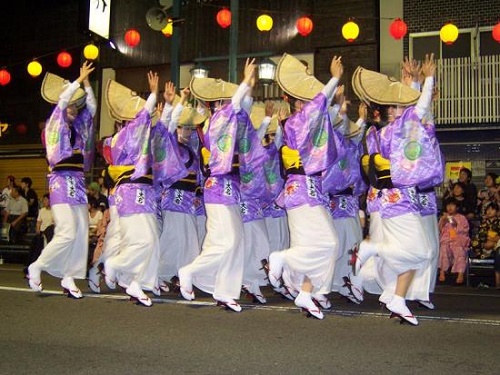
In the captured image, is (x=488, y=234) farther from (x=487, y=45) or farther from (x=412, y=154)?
(x=487, y=45)

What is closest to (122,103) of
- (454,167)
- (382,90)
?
(382,90)

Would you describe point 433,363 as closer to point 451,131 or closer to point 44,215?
point 44,215

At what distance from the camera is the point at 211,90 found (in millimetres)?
6324

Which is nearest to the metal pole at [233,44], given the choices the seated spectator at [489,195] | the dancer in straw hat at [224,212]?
the seated spectator at [489,195]

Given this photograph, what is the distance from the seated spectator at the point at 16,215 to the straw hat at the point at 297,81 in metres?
8.93

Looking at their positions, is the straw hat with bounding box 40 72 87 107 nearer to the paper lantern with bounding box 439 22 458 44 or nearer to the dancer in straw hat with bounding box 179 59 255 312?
the dancer in straw hat with bounding box 179 59 255 312

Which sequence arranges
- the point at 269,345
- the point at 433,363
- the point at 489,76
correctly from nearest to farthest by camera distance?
the point at 433,363 < the point at 269,345 < the point at 489,76

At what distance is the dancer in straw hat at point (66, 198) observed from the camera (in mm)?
6387

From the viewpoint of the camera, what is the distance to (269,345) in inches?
161

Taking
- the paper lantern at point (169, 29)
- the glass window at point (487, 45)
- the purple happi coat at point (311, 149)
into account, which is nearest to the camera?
the purple happi coat at point (311, 149)

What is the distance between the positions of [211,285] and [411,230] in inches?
83.9

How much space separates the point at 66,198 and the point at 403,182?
3.40 meters

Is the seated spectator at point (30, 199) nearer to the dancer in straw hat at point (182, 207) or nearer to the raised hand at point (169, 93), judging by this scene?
the dancer in straw hat at point (182, 207)

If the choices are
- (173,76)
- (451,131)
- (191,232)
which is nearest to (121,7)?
(173,76)
